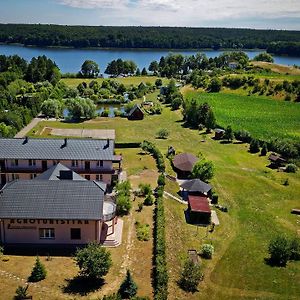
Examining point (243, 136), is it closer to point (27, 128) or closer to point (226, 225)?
point (226, 225)

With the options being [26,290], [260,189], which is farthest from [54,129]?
[26,290]

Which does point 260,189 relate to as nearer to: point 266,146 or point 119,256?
point 266,146

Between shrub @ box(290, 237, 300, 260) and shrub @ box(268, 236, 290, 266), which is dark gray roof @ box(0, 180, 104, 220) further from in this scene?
shrub @ box(290, 237, 300, 260)

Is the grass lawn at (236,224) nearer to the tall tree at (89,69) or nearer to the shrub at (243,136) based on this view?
the shrub at (243,136)

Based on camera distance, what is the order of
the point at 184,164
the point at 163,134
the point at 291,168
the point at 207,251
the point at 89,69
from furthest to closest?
the point at 89,69 < the point at 163,134 < the point at 291,168 < the point at 184,164 < the point at 207,251

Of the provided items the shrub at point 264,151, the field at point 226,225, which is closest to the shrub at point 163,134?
the field at point 226,225

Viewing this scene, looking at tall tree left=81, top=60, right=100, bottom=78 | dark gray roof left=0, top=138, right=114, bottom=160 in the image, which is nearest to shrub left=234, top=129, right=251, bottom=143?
dark gray roof left=0, top=138, right=114, bottom=160

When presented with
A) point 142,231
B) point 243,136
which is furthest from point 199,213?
point 243,136
